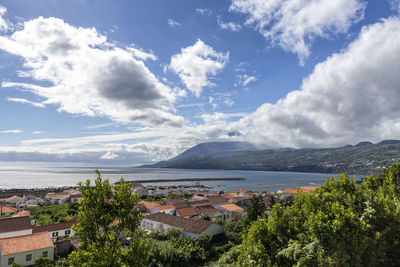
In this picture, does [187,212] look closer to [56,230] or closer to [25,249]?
[56,230]

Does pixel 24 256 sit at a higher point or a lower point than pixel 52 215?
higher

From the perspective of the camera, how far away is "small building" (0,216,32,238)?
114 feet

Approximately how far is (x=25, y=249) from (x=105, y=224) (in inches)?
1081

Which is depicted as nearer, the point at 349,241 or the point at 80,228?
the point at 349,241

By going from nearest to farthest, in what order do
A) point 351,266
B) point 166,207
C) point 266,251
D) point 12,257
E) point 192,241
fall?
point 351,266
point 266,251
point 12,257
point 192,241
point 166,207

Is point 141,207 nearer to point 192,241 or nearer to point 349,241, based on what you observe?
point 192,241

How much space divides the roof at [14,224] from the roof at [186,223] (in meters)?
20.3

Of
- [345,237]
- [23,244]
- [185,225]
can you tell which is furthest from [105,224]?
[185,225]

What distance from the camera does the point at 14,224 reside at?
1428 inches

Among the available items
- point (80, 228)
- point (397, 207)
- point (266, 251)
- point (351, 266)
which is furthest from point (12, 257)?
point (397, 207)

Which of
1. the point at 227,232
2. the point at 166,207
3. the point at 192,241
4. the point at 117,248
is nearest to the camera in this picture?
the point at 117,248

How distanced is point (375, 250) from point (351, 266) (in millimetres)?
1019

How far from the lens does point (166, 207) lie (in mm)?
58250

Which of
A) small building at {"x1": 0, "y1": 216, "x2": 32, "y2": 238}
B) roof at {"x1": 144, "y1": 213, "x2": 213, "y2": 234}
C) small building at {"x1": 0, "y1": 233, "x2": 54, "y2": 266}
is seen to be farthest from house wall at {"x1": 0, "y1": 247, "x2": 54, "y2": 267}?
roof at {"x1": 144, "y1": 213, "x2": 213, "y2": 234}
